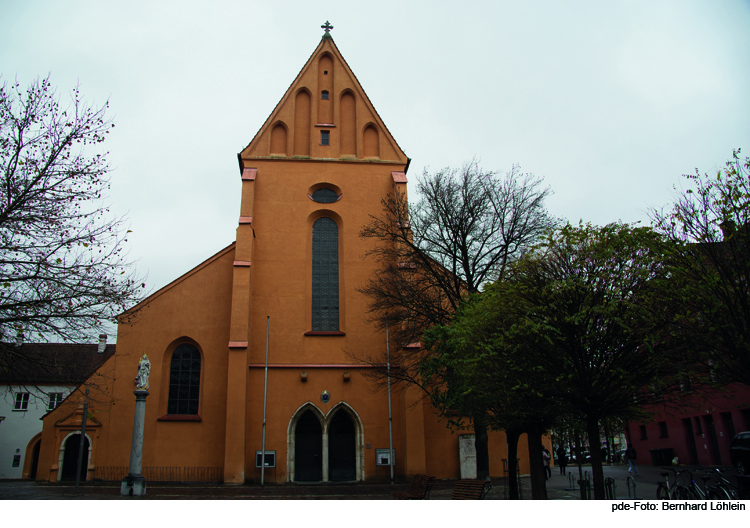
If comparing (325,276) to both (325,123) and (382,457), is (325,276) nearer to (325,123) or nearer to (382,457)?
(325,123)

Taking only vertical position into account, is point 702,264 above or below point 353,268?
below

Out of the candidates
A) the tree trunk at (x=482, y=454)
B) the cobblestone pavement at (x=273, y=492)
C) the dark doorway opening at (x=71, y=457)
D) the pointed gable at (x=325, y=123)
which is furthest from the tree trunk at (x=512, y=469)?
the dark doorway opening at (x=71, y=457)

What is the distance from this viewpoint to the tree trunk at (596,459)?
1166 cm

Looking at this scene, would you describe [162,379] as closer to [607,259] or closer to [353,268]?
[353,268]

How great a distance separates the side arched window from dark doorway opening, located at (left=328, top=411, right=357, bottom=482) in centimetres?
538

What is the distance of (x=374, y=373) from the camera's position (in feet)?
71.4

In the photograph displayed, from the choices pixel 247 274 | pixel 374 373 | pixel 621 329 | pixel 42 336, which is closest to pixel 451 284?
pixel 374 373

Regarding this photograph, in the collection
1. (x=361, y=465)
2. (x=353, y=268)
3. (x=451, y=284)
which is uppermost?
(x=353, y=268)

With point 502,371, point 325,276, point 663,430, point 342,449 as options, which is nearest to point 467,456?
point 342,449

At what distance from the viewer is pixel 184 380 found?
22.1 metres

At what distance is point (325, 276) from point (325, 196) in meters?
3.78

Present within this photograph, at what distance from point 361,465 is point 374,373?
3490 millimetres

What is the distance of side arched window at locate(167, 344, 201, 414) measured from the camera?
21781mm

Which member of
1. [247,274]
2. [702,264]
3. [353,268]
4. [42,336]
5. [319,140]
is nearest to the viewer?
[702,264]
